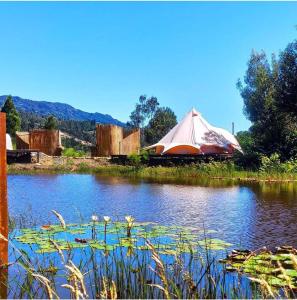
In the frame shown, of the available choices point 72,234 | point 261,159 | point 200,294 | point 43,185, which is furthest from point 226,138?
point 200,294

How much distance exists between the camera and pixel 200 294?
4602 millimetres

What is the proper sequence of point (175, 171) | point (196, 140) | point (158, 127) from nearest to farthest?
point (175, 171) → point (196, 140) → point (158, 127)

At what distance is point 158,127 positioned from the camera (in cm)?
4591

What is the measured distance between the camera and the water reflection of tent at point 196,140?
1270 inches

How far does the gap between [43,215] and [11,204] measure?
233cm

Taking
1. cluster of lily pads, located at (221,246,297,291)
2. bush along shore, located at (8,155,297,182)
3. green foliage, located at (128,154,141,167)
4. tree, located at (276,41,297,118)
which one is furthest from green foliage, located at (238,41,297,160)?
cluster of lily pads, located at (221,246,297,291)

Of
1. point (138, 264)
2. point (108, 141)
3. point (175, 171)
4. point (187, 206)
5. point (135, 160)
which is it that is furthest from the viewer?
point (108, 141)

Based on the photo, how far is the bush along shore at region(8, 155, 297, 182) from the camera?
23.6 meters

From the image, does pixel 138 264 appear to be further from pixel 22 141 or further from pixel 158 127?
pixel 158 127

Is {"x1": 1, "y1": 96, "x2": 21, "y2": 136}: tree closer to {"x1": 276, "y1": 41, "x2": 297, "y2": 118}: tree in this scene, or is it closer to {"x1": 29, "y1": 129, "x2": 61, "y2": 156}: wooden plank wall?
{"x1": 29, "y1": 129, "x2": 61, "y2": 156}: wooden plank wall

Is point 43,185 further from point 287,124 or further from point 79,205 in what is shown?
point 287,124

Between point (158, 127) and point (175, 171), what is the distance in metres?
20.4

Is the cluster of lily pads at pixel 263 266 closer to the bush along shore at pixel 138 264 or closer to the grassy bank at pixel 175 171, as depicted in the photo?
the bush along shore at pixel 138 264

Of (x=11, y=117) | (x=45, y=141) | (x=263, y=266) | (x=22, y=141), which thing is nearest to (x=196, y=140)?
(x=45, y=141)
